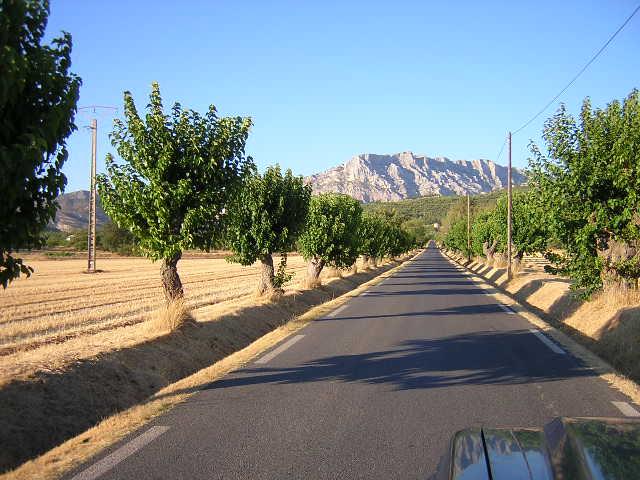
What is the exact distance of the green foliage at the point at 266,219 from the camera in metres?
20.0

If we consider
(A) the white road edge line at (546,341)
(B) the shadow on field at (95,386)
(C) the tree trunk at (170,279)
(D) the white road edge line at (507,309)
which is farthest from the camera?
(D) the white road edge line at (507,309)

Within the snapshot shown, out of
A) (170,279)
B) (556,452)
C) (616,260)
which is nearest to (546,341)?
(616,260)

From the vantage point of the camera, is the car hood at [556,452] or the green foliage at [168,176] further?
the green foliage at [168,176]

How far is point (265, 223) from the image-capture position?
19.9 meters

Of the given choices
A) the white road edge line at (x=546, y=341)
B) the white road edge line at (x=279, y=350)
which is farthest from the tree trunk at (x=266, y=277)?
the white road edge line at (x=546, y=341)

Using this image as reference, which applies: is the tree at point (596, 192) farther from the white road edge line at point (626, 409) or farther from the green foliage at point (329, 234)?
the green foliage at point (329, 234)

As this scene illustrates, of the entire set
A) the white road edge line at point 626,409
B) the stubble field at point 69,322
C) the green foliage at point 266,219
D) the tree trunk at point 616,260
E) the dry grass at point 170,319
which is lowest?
the stubble field at point 69,322

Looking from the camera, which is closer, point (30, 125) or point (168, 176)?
A: point (30, 125)

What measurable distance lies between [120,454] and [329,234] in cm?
2532

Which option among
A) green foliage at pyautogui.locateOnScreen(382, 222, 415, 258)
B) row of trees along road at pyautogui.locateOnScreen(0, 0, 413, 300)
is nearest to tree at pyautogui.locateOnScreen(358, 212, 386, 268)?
green foliage at pyautogui.locateOnScreen(382, 222, 415, 258)

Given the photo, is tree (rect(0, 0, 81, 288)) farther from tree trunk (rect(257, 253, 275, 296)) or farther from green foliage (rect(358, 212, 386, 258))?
green foliage (rect(358, 212, 386, 258))

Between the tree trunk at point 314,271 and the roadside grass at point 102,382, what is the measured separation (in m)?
12.9

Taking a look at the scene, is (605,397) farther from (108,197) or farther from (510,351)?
(108,197)

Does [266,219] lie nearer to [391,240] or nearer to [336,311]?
[336,311]
